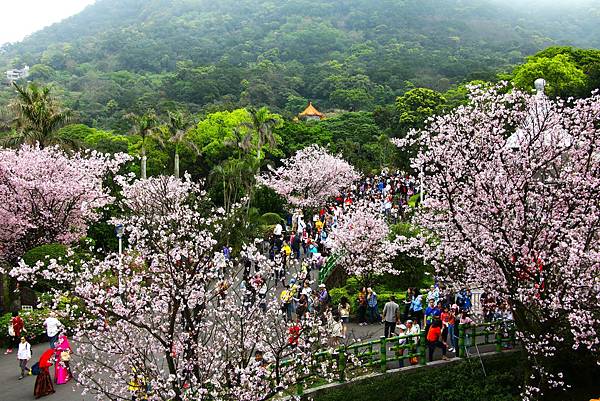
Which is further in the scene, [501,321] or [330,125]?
[330,125]

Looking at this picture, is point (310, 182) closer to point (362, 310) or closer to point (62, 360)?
point (362, 310)

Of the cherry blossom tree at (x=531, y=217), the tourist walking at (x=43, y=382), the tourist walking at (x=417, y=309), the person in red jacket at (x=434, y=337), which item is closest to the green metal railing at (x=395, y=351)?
the person in red jacket at (x=434, y=337)

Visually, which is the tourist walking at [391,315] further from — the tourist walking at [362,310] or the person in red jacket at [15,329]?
the person in red jacket at [15,329]

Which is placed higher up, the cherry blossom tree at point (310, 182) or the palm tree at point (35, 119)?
the palm tree at point (35, 119)

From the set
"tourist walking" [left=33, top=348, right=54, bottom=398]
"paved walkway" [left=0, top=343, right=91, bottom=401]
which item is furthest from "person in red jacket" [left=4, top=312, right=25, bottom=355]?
"tourist walking" [left=33, top=348, right=54, bottom=398]

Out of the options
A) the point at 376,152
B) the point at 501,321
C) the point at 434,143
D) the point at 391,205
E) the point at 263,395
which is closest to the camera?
the point at 263,395

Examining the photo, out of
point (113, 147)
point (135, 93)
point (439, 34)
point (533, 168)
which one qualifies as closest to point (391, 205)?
point (533, 168)

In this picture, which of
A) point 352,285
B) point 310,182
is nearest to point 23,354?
point 352,285

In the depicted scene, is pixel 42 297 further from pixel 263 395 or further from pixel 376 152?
pixel 376 152
